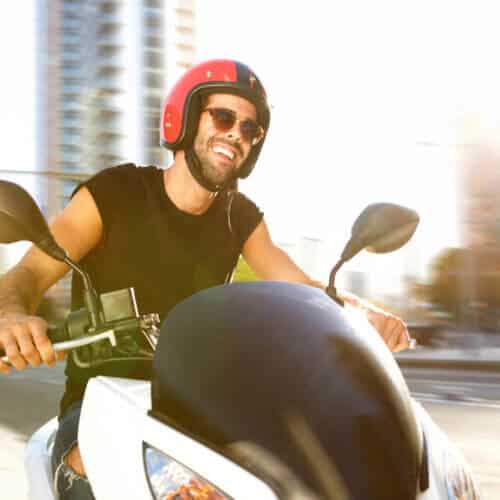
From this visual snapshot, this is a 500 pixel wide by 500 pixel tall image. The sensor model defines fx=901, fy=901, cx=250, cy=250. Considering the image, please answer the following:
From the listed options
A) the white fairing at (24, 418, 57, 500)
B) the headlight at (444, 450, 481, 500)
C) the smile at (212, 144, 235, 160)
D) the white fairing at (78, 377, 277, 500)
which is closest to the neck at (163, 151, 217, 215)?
the smile at (212, 144, 235, 160)

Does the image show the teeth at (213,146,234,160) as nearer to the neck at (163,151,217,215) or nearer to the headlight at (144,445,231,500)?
the neck at (163,151,217,215)

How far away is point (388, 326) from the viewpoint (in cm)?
231

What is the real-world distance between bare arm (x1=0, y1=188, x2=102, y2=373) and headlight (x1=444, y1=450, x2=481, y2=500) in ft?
2.51

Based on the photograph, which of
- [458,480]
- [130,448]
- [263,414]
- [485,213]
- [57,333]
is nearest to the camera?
[263,414]

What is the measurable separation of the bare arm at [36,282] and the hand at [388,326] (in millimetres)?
711

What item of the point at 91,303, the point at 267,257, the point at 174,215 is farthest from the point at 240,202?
the point at 91,303

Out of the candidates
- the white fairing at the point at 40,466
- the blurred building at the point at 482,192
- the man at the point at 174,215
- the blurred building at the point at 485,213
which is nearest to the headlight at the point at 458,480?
the man at the point at 174,215

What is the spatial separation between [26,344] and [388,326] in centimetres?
99

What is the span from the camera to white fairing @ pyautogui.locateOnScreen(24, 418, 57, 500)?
6.12 ft

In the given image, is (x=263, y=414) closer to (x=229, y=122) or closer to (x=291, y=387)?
(x=291, y=387)

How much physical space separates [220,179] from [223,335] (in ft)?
3.54

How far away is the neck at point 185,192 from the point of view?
262 cm

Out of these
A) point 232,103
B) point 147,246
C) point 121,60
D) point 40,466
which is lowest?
point 40,466

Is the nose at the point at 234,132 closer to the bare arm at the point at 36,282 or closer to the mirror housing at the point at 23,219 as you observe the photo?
the bare arm at the point at 36,282
